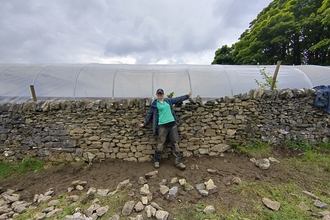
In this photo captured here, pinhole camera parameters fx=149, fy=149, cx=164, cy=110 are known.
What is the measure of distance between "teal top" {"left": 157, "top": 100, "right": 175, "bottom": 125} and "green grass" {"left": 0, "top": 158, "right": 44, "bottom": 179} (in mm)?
3185

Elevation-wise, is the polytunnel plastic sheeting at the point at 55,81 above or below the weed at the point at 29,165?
above

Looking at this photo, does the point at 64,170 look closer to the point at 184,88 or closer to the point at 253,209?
the point at 253,209

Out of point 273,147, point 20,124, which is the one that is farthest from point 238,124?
point 20,124

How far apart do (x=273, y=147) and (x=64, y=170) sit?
16.7 feet

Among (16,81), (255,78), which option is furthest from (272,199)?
(16,81)

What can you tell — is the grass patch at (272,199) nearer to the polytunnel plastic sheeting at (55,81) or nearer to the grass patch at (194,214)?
the grass patch at (194,214)

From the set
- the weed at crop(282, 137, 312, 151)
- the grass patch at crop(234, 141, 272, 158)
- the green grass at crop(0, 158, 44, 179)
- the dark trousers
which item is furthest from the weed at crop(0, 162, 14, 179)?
the weed at crop(282, 137, 312, 151)

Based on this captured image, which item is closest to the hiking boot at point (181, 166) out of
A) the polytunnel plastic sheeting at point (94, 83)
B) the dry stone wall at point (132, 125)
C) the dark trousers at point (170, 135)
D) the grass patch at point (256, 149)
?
the dark trousers at point (170, 135)

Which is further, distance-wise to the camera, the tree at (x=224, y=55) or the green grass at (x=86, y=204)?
the tree at (x=224, y=55)

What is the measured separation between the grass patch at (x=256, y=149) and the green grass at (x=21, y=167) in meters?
4.90

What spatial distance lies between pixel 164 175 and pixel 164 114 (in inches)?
49.1

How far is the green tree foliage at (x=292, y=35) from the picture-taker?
32.6 feet

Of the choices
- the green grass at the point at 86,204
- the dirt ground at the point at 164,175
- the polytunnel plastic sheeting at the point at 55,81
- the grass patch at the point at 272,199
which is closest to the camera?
the grass patch at the point at 272,199

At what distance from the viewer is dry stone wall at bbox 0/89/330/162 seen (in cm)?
364
